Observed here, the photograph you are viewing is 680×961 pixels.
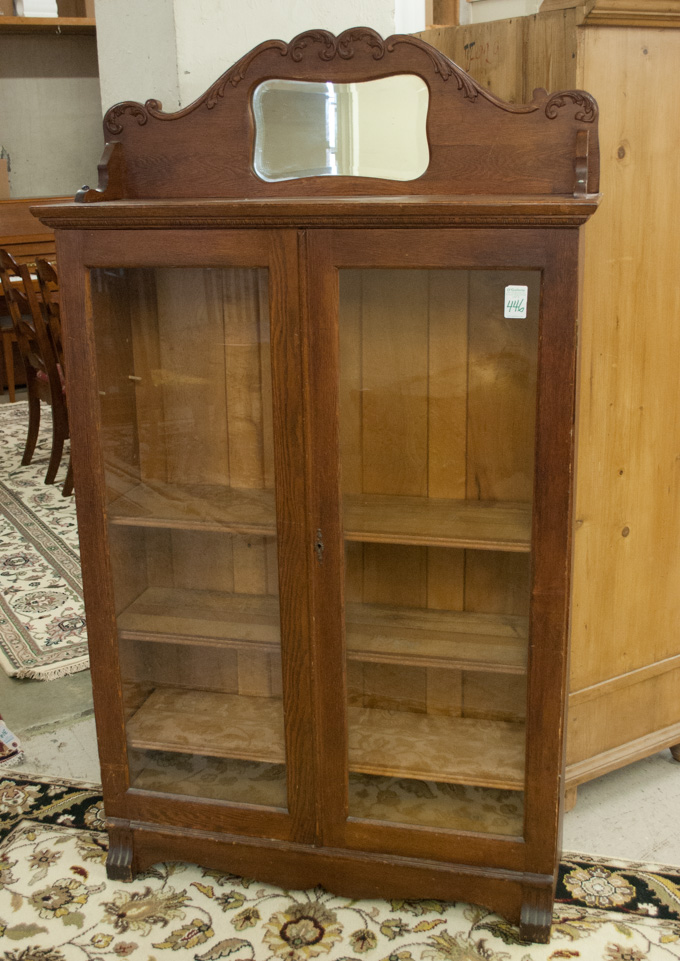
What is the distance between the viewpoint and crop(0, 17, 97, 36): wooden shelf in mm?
5883

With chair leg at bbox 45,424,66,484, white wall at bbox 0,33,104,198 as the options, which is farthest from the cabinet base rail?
white wall at bbox 0,33,104,198

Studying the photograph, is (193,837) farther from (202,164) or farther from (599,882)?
(202,164)

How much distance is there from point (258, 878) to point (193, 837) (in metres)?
0.17

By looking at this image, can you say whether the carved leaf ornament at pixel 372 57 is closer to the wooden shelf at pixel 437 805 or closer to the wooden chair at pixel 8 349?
the wooden shelf at pixel 437 805

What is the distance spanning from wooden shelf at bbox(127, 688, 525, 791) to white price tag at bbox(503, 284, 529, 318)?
0.83 metres

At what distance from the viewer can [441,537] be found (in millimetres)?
1971

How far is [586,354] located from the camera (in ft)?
7.11

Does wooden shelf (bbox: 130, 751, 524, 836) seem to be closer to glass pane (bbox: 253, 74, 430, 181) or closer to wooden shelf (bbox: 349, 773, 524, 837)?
wooden shelf (bbox: 349, 773, 524, 837)

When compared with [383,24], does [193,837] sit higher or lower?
lower

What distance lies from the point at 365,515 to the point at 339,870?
30.7 inches

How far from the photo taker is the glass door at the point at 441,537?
1.79 meters

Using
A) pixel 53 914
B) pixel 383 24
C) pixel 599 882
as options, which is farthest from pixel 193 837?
pixel 383 24

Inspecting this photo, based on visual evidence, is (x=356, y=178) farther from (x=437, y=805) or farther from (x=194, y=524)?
(x=437, y=805)

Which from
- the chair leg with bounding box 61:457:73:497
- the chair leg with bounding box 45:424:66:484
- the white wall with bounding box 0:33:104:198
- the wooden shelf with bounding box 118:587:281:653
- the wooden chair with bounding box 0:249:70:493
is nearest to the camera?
the wooden shelf with bounding box 118:587:281:653
